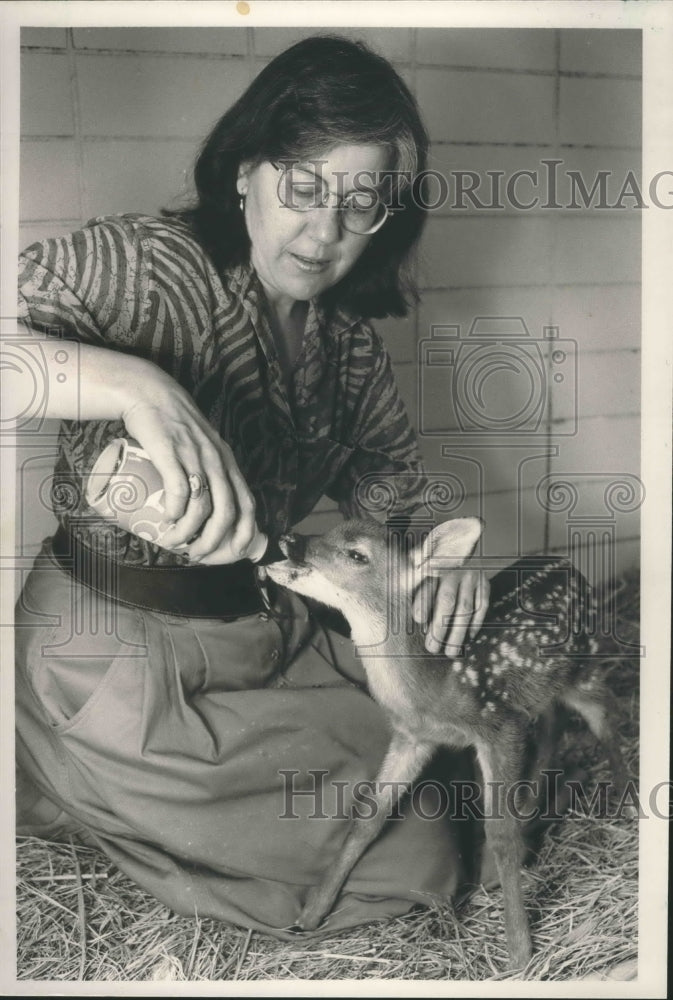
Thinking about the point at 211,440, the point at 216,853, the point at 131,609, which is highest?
the point at 211,440

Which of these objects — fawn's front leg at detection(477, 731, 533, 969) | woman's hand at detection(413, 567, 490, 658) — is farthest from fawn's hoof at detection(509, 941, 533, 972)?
woman's hand at detection(413, 567, 490, 658)

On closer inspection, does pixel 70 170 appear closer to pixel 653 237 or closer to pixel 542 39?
pixel 542 39

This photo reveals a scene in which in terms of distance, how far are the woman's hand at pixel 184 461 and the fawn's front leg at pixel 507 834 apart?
1.15ft

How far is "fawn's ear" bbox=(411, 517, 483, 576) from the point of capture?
0.98 meters

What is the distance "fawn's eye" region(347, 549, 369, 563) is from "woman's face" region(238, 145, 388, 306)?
26 cm

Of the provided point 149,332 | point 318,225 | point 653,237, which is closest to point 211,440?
point 149,332

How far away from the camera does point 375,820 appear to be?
99cm

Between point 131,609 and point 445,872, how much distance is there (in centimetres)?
41

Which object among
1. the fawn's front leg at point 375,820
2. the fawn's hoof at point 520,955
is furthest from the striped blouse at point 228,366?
the fawn's hoof at point 520,955

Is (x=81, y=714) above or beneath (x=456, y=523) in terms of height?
beneath

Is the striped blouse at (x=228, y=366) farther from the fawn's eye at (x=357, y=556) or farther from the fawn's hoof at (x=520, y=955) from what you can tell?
the fawn's hoof at (x=520, y=955)

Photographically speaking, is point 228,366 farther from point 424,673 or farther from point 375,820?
point 375,820

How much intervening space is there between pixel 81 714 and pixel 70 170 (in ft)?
1.79

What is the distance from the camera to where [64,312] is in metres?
0.95
